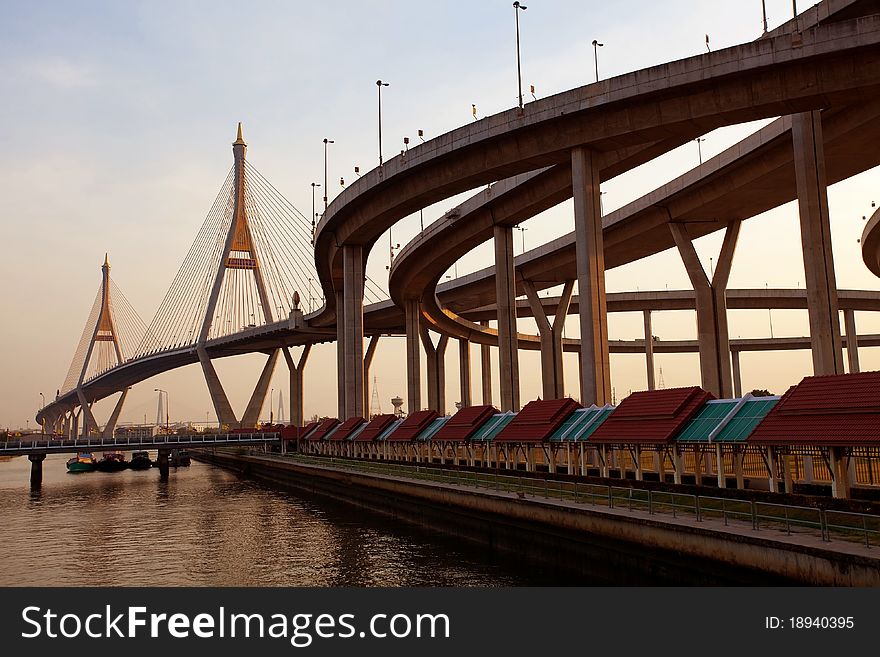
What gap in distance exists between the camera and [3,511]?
58.4m

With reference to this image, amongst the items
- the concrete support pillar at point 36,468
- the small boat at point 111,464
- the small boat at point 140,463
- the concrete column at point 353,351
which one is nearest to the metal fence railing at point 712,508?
the concrete column at point 353,351

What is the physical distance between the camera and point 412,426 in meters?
62.6

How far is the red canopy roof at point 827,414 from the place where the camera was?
81.3 ft

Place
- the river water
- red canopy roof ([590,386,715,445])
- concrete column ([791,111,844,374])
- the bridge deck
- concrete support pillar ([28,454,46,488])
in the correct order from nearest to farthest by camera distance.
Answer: the river water, red canopy roof ([590,386,715,445]), concrete column ([791,111,844,374]), concrete support pillar ([28,454,46,488]), the bridge deck

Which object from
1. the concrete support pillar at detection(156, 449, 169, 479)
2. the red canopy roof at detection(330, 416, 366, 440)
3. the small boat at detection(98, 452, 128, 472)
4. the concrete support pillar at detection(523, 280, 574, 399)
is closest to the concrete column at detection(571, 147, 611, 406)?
the red canopy roof at detection(330, 416, 366, 440)

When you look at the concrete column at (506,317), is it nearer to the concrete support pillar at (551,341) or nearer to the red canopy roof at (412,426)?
the red canopy roof at (412,426)

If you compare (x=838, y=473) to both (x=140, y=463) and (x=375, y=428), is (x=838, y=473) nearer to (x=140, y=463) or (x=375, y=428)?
(x=375, y=428)

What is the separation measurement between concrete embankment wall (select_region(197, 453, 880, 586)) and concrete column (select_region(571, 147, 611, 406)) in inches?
519

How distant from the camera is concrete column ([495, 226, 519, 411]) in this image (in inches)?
2746

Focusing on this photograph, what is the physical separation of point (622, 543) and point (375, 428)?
148 feet

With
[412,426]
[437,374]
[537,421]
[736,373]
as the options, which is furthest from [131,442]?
[736,373]

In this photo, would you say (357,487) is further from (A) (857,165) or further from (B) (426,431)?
(A) (857,165)

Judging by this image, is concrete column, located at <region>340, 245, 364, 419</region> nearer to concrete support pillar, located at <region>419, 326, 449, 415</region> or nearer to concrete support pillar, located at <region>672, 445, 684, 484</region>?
concrete support pillar, located at <region>419, 326, 449, 415</region>

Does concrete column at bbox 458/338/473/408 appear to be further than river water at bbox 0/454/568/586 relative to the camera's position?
Yes
